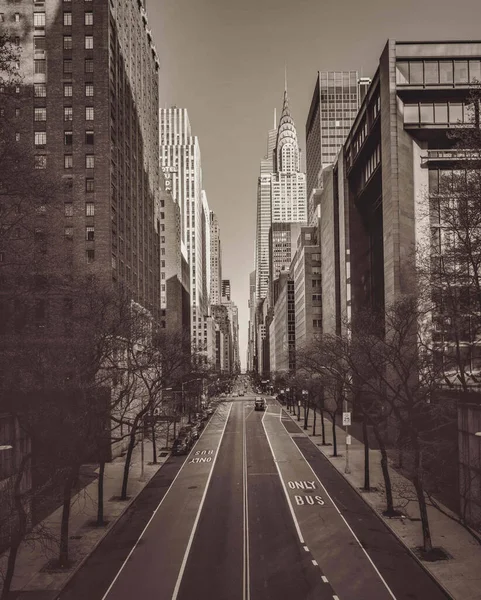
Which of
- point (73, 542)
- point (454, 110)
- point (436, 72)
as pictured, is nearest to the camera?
point (73, 542)

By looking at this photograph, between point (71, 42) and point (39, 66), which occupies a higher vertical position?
point (71, 42)

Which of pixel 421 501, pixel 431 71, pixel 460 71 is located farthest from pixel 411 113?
pixel 421 501

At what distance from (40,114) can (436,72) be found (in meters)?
42.5

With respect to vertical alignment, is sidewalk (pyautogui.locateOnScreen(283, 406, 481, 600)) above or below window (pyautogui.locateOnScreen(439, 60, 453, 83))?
below

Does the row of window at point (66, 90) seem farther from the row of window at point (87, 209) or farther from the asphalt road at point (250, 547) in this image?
the asphalt road at point (250, 547)

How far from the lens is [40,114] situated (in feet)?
218

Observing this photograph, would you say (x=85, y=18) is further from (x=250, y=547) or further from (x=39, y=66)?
(x=250, y=547)

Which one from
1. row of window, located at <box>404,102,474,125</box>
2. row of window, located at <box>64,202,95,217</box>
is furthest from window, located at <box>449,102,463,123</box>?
row of window, located at <box>64,202,95,217</box>

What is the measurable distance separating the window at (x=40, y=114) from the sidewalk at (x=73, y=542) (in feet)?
139

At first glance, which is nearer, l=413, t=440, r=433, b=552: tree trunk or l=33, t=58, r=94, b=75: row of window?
l=413, t=440, r=433, b=552: tree trunk

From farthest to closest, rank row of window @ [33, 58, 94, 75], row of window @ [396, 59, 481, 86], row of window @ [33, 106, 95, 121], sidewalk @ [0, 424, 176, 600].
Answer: row of window @ [33, 58, 94, 75] < row of window @ [33, 106, 95, 121] < row of window @ [396, 59, 481, 86] < sidewalk @ [0, 424, 176, 600]

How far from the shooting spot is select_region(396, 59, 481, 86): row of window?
2191 inches

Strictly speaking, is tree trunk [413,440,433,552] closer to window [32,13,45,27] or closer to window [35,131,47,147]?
window [35,131,47,147]

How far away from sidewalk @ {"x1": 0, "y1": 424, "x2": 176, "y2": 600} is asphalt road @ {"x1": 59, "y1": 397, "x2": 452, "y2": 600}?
20.0 inches
